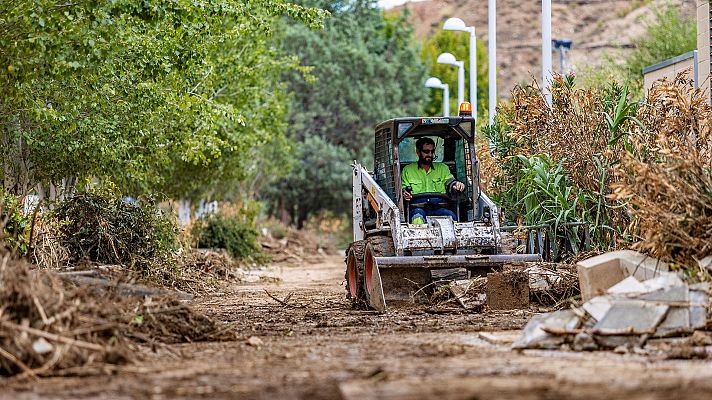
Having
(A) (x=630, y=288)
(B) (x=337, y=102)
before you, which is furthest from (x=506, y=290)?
(B) (x=337, y=102)

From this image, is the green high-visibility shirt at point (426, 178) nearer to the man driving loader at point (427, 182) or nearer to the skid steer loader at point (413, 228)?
the man driving loader at point (427, 182)

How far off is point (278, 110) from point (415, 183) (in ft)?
55.2

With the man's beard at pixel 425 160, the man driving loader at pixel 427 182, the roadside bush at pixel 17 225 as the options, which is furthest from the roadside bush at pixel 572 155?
the roadside bush at pixel 17 225

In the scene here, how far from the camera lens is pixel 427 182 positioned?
17984 millimetres

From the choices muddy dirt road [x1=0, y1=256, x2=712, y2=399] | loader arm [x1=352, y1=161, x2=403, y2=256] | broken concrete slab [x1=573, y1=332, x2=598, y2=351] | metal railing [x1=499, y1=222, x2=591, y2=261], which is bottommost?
muddy dirt road [x1=0, y1=256, x2=712, y2=399]

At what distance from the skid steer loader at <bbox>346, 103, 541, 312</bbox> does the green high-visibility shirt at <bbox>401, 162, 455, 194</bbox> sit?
0.11 m

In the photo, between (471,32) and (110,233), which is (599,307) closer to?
(110,233)

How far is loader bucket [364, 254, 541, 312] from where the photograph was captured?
16391 mm

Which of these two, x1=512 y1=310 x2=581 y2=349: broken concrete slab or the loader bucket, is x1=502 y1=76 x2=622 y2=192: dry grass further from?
x1=512 y1=310 x2=581 y2=349: broken concrete slab

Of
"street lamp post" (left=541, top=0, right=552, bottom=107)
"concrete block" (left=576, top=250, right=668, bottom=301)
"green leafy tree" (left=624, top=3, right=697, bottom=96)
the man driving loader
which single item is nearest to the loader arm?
the man driving loader

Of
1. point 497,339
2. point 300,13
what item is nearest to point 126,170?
point 300,13

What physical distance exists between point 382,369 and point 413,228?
7377 millimetres

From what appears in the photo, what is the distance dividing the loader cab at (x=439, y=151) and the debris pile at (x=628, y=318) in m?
6.14

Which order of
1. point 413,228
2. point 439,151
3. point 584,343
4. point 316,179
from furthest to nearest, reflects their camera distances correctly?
point 316,179, point 439,151, point 413,228, point 584,343
